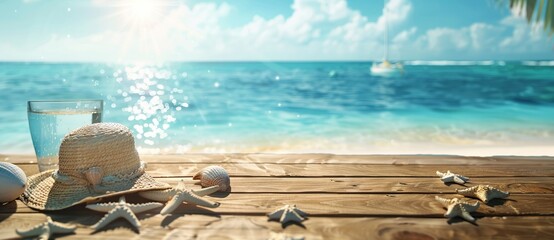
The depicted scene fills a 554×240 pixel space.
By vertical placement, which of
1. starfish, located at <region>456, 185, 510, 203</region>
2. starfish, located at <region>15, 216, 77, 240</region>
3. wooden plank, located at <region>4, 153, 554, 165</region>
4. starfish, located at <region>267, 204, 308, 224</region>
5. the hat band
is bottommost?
starfish, located at <region>15, 216, 77, 240</region>

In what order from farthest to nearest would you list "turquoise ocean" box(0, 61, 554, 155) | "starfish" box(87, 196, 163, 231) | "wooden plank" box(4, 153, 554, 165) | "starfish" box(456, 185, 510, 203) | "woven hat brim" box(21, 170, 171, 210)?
1. "turquoise ocean" box(0, 61, 554, 155)
2. "wooden plank" box(4, 153, 554, 165)
3. "starfish" box(456, 185, 510, 203)
4. "woven hat brim" box(21, 170, 171, 210)
5. "starfish" box(87, 196, 163, 231)

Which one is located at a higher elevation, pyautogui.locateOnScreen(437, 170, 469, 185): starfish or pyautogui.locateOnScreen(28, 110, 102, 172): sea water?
pyautogui.locateOnScreen(28, 110, 102, 172): sea water

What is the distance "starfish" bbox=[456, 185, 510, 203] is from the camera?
2336 mm

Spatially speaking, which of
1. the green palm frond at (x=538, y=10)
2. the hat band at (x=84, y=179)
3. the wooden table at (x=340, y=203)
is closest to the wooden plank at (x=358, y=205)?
the wooden table at (x=340, y=203)

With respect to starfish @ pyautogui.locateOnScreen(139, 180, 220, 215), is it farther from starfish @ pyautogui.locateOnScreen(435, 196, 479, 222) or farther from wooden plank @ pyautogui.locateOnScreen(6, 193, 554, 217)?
starfish @ pyautogui.locateOnScreen(435, 196, 479, 222)

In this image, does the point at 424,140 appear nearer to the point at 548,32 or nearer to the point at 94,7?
the point at 548,32

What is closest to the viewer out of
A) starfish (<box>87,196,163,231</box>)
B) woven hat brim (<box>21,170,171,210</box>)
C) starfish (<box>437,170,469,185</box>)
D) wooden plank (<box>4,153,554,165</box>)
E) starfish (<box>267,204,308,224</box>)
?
starfish (<box>87,196,163,231</box>)

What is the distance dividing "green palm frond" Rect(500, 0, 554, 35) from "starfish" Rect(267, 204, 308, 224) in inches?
203

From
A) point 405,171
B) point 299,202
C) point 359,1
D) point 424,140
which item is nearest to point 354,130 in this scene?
point 424,140

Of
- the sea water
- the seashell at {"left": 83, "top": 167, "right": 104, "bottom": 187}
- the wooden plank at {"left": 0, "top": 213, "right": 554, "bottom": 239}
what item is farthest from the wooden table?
the sea water

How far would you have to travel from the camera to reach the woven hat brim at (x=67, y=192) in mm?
2088

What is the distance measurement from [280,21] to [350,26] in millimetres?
8366

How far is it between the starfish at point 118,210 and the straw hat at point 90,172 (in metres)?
0.10

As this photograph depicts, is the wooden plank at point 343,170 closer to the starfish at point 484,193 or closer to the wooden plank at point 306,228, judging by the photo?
the starfish at point 484,193
